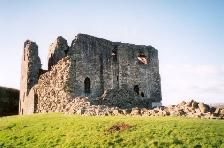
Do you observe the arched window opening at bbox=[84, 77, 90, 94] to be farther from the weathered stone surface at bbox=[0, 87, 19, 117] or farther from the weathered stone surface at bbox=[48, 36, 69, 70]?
the weathered stone surface at bbox=[0, 87, 19, 117]

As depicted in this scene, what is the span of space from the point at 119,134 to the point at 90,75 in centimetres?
2100

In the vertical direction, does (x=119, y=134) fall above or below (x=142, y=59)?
below

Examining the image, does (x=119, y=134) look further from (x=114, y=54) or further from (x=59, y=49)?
(x=114, y=54)

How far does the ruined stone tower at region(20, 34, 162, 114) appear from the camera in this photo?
3244 cm

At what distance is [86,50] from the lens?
3809 cm

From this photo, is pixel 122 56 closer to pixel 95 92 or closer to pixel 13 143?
pixel 95 92

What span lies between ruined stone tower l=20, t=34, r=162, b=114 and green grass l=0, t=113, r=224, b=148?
928 cm

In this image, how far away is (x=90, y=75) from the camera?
38.0m

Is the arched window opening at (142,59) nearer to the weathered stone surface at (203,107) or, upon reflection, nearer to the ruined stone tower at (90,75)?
the ruined stone tower at (90,75)

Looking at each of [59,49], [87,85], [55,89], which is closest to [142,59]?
[87,85]

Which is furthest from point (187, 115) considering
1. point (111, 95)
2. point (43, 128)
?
point (111, 95)

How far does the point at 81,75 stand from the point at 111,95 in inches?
227

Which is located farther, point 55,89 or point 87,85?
point 87,85

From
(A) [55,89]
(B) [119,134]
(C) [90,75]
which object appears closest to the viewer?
(B) [119,134]
